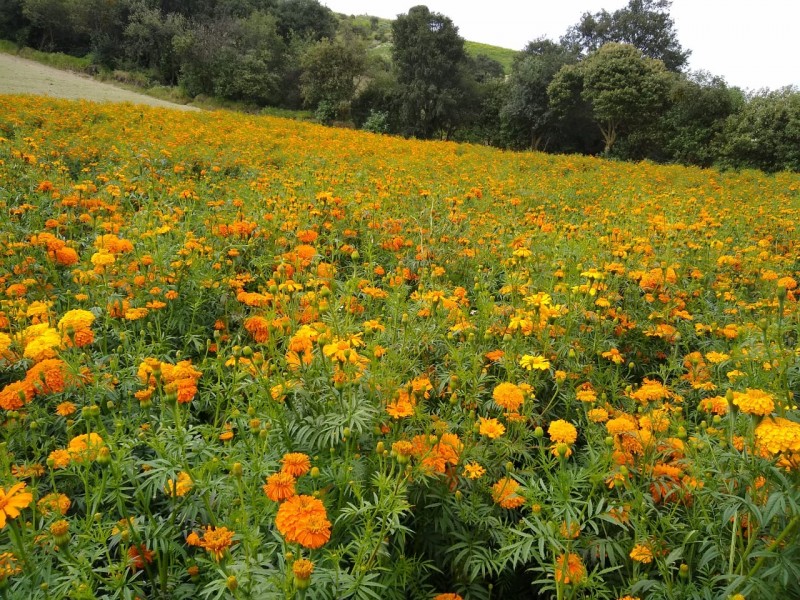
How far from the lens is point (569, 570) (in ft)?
4.26

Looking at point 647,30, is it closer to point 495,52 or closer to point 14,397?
point 495,52

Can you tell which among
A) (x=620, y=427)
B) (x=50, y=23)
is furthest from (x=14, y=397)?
(x=50, y=23)

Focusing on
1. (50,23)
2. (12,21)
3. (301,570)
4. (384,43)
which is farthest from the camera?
(384,43)

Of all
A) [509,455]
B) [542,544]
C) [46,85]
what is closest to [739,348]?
[509,455]

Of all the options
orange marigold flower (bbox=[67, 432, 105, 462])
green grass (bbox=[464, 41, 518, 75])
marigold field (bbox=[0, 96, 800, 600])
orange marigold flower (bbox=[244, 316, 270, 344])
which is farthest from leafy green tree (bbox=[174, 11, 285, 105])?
green grass (bbox=[464, 41, 518, 75])

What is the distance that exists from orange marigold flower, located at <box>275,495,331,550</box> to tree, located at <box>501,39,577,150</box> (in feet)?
85.2

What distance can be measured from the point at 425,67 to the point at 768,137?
16.0 metres

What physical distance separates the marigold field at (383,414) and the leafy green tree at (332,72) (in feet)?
74.2

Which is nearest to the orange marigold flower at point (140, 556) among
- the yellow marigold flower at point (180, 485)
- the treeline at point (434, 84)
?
the yellow marigold flower at point (180, 485)

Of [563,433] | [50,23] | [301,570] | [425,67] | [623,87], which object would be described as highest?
[425,67]

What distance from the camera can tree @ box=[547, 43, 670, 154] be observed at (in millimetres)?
20203

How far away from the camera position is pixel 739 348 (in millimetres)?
1983

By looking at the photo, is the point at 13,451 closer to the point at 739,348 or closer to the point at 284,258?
the point at 284,258

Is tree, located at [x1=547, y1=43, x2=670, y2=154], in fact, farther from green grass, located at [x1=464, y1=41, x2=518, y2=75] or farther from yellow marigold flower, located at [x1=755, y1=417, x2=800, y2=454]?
green grass, located at [x1=464, y1=41, x2=518, y2=75]
